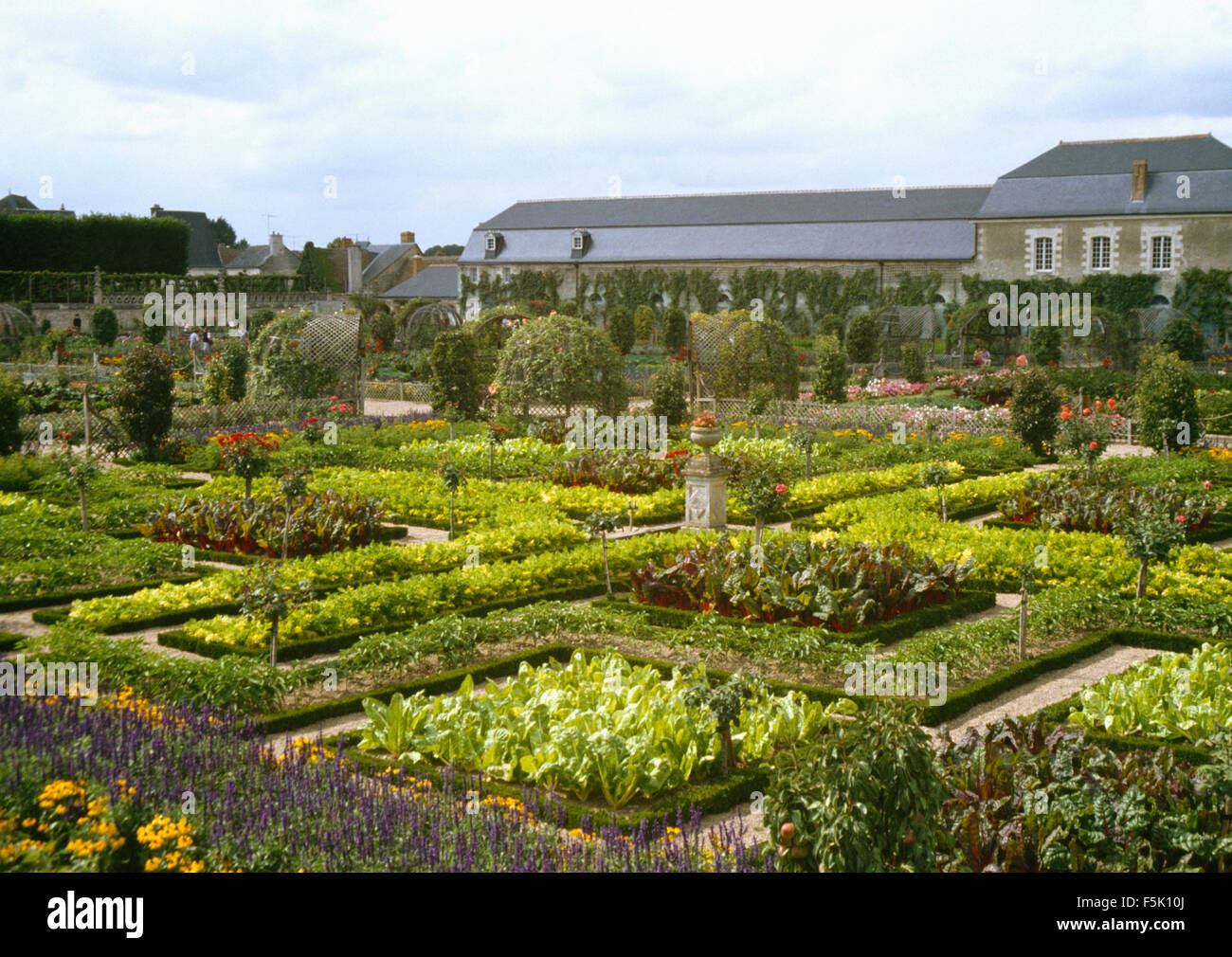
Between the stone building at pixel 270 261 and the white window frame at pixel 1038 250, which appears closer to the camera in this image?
the white window frame at pixel 1038 250

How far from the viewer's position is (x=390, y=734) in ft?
22.3

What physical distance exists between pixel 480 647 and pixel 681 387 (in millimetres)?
14397

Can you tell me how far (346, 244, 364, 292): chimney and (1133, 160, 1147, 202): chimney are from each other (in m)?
39.8

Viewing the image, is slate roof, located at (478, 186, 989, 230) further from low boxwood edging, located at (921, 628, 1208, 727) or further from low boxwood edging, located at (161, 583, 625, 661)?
low boxwood edging, located at (161, 583, 625, 661)

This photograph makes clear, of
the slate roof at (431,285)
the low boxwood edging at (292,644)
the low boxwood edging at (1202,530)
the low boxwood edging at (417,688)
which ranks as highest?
the slate roof at (431,285)

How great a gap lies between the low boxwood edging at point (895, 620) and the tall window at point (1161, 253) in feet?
102

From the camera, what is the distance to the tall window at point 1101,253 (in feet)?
125

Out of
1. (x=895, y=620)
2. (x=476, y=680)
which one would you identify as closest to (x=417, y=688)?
(x=476, y=680)

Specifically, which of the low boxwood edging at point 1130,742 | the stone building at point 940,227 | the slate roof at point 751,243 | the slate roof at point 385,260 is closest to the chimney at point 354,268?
the slate roof at point 385,260

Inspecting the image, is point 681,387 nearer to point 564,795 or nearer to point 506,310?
point 506,310

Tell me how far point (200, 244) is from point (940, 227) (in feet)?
146

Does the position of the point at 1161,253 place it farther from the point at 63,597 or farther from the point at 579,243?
the point at 63,597

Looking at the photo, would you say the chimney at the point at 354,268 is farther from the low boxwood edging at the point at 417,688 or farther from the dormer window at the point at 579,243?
the low boxwood edging at the point at 417,688

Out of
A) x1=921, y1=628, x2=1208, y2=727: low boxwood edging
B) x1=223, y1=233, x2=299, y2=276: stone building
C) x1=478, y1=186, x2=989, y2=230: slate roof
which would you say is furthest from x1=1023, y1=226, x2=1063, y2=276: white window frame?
x1=223, y1=233, x2=299, y2=276: stone building
